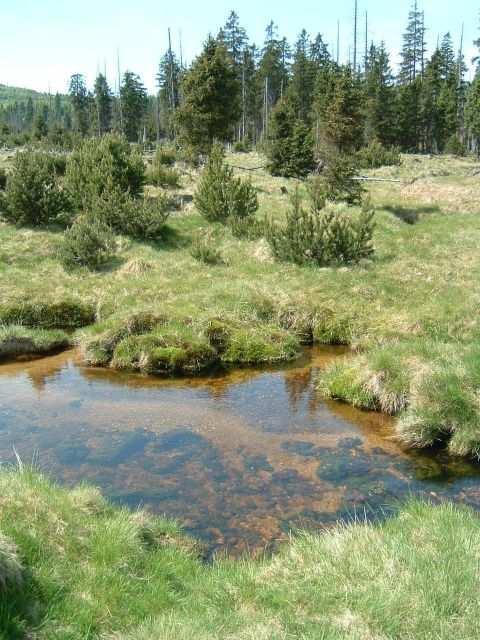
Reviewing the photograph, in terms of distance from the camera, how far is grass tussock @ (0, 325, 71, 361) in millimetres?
14431

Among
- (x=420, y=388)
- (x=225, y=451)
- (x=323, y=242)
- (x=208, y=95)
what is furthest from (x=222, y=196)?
(x=225, y=451)

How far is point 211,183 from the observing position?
23047 mm

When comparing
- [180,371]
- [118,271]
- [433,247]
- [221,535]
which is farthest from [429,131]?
[221,535]

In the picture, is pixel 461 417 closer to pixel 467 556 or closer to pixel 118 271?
pixel 467 556

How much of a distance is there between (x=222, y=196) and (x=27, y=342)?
11.0m

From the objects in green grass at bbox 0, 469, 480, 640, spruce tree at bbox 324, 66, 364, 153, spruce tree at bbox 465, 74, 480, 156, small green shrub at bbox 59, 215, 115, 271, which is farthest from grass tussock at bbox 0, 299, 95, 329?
spruce tree at bbox 465, 74, 480, 156

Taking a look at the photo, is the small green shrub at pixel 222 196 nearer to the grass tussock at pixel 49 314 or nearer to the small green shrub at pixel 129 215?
the small green shrub at pixel 129 215

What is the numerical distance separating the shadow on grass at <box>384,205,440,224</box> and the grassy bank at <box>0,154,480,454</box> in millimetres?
3256

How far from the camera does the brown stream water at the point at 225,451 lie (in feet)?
25.1

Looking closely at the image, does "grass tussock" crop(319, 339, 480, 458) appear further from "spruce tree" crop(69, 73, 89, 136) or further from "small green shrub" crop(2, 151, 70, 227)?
"spruce tree" crop(69, 73, 89, 136)

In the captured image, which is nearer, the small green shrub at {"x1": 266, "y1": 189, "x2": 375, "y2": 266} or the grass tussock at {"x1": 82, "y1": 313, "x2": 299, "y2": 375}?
the grass tussock at {"x1": 82, "y1": 313, "x2": 299, "y2": 375}

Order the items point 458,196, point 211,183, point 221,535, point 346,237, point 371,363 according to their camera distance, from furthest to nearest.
Result: point 458,196 → point 211,183 → point 346,237 → point 371,363 → point 221,535

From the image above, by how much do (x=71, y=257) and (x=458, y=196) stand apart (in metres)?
22.6

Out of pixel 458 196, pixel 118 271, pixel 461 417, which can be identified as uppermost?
pixel 458 196
